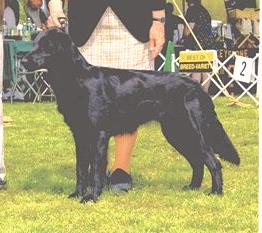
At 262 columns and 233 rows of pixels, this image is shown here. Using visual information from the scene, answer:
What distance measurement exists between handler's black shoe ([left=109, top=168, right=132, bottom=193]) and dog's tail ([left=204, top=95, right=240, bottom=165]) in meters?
0.57

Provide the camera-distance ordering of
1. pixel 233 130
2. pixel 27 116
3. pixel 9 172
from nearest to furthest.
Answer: pixel 9 172 → pixel 233 130 → pixel 27 116

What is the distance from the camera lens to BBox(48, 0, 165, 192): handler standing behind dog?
5156 millimetres

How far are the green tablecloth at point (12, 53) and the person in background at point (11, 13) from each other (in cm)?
96

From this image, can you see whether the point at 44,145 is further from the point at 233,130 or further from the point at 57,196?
the point at 57,196

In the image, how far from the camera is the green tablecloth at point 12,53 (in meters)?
12.2

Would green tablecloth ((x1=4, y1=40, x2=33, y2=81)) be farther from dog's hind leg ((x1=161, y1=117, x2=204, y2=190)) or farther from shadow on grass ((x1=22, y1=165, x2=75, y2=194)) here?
dog's hind leg ((x1=161, y1=117, x2=204, y2=190))

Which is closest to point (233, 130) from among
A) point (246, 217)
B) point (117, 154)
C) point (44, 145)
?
point (44, 145)

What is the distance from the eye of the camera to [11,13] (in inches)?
526

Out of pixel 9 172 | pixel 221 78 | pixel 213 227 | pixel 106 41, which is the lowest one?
pixel 221 78

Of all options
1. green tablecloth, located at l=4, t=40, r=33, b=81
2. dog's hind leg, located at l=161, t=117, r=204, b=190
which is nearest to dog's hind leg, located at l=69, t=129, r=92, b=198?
dog's hind leg, located at l=161, t=117, r=204, b=190

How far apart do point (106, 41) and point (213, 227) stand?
1743 millimetres

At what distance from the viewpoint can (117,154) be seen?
5332mm

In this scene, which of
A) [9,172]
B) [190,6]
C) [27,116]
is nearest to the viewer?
[9,172]

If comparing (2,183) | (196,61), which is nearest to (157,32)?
(2,183)
